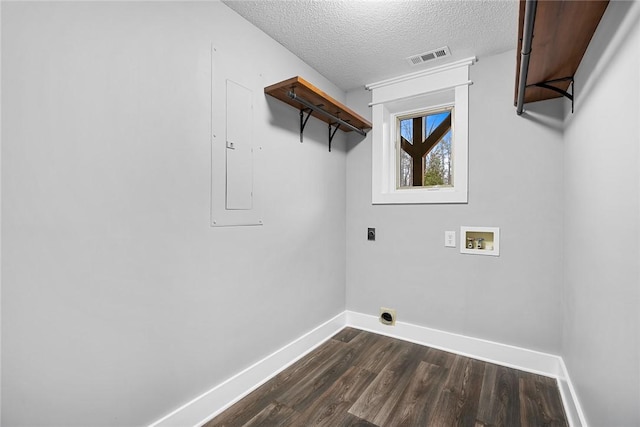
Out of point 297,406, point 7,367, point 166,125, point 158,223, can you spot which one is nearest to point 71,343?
point 7,367

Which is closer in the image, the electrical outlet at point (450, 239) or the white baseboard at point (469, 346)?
the white baseboard at point (469, 346)

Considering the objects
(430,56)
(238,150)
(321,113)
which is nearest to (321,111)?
(321,113)

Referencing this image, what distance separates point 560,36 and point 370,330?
2447 millimetres

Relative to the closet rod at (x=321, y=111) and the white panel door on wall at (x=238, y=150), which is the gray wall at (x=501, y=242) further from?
the white panel door on wall at (x=238, y=150)

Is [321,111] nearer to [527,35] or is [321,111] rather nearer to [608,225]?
[527,35]

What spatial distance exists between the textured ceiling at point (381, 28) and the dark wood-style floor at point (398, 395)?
7.57 feet

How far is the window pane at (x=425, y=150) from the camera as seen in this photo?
2.58 metres

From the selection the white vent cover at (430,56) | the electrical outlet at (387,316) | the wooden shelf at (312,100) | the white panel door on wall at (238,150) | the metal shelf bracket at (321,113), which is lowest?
the electrical outlet at (387,316)

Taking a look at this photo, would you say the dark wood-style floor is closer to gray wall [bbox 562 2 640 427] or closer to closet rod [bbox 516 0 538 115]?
gray wall [bbox 562 2 640 427]

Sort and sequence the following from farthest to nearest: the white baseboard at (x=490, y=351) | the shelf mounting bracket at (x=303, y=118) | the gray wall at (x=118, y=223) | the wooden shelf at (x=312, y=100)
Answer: the shelf mounting bracket at (x=303, y=118) < the wooden shelf at (x=312, y=100) < the white baseboard at (x=490, y=351) < the gray wall at (x=118, y=223)

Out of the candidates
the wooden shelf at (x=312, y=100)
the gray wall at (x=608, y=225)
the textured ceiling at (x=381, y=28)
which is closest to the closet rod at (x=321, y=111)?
the wooden shelf at (x=312, y=100)

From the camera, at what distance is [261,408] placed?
5.49 feet

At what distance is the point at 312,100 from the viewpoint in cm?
211

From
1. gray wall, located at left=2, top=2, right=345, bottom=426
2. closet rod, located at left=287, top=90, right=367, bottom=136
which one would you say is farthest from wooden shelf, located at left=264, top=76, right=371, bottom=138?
gray wall, located at left=2, top=2, right=345, bottom=426
